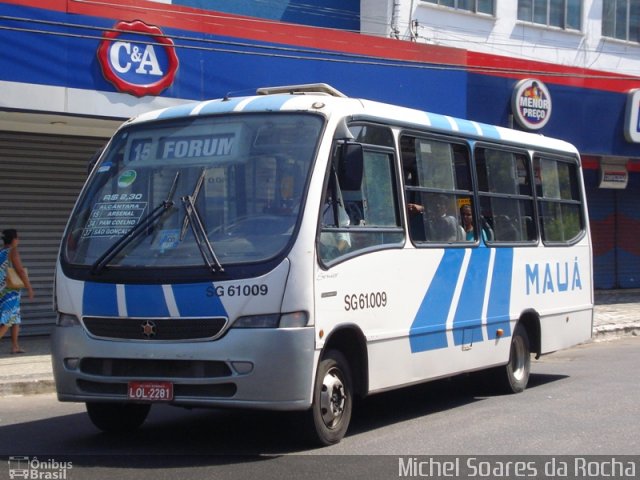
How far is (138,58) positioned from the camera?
14555 mm

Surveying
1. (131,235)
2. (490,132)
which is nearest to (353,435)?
(131,235)

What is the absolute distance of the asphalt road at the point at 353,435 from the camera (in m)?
7.57

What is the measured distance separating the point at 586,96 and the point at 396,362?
48.2ft

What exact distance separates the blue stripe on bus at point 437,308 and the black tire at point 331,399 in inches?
44.4

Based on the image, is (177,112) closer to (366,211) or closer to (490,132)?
(366,211)

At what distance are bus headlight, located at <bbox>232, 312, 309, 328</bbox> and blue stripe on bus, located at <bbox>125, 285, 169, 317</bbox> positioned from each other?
612 mm

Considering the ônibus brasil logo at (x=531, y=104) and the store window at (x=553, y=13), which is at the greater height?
the store window at (x=553, y=13)

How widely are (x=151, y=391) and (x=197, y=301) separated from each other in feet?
2.54

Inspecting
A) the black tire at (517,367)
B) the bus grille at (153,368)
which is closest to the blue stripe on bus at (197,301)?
the bus grille at (153,368)

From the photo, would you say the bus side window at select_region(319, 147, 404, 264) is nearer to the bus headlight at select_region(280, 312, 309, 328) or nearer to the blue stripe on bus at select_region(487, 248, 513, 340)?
the bus headlight at select_region(280, 312, 309, 328)

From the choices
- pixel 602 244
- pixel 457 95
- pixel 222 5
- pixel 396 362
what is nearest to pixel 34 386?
pixel 396 362

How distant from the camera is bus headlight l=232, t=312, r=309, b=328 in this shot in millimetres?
7625

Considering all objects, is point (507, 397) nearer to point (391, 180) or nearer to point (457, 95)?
point (391, 180)

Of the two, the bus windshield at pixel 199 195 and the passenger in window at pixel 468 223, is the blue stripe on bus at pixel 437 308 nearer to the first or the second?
the passenger in window at pixel 468 223
